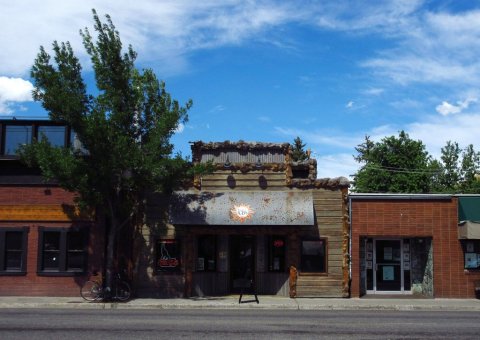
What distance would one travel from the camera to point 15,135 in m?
21.7

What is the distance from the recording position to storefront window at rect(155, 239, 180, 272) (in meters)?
20.7

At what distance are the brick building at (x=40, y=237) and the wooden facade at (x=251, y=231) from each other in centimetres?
204

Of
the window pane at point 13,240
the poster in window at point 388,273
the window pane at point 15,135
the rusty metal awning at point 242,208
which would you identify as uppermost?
the window pane at point 15,135

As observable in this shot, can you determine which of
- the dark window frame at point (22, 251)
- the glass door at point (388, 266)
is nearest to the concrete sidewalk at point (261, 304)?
the dark window frame at point (22, 251)

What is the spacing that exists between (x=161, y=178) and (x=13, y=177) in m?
6.00

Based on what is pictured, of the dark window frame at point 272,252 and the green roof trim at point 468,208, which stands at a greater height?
the green roof trim at point 468,208

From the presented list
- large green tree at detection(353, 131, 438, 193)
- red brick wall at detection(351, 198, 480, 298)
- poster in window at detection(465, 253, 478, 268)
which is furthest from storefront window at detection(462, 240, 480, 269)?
large green tree at detection(353, 131, 438, 193)

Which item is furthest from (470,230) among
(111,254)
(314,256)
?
(111,254)

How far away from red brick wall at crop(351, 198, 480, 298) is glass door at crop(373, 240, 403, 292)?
1054mm

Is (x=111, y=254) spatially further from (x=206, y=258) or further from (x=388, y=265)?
(x=388, y=265)

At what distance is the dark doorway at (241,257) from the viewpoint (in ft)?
69.5

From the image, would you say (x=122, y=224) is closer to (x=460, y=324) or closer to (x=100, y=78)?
(x=100, y=78)

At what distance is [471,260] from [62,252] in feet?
48.7

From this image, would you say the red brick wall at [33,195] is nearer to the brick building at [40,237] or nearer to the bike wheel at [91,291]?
the brick building at [40,237]
